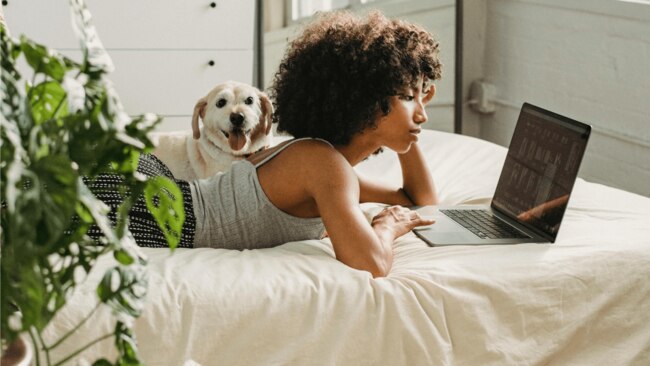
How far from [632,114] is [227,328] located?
2.13m

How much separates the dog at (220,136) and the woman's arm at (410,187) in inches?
21.4

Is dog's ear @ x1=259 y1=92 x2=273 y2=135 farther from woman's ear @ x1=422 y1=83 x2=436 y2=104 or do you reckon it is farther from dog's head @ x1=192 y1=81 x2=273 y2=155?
woman's ear @ x1=422 y1=83 x2=436 y2=104

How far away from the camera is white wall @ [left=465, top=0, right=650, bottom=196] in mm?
3279

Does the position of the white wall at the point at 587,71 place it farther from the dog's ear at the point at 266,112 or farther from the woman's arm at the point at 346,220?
the woman's arm at the point at 346,220

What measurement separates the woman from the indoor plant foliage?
1.08m

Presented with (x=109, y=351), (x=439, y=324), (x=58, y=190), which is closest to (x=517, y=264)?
(x=439, y=324)

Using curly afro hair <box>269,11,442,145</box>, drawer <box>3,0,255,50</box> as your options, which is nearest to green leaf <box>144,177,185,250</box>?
curly afro hair <box>269,11,442,145</box>

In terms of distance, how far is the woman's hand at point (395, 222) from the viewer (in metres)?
2.00

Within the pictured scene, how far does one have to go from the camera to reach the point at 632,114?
3314mm

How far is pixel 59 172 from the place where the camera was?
0.71 m

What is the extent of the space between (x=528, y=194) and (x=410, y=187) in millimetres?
330

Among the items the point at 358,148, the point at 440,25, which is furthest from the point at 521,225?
the point at 440,25

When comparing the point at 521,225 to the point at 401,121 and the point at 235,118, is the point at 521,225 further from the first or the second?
the point at 235,118

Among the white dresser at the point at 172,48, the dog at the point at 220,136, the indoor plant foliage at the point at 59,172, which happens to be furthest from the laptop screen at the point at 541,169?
the white dresser at the point at 172,48
